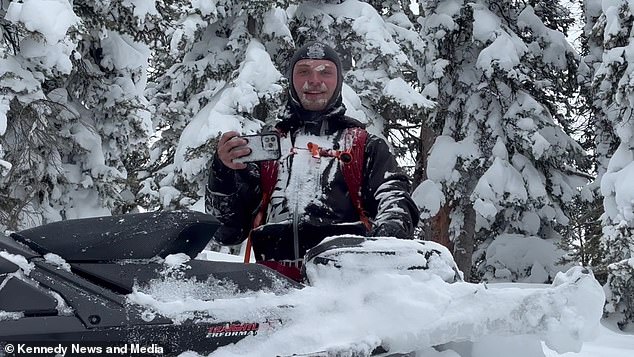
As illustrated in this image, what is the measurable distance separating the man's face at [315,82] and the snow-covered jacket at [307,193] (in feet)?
0.22

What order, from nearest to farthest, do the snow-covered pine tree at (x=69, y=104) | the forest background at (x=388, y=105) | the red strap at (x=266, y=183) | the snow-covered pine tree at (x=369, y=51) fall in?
the red strap at (x=266, y=183) < the snow-covered pine tree at (x=69, y=104) < the forest background at (x=388, y=105) < the snow-covered pine tree at (x=369, y=51)

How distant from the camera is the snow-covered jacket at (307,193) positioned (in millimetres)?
3191

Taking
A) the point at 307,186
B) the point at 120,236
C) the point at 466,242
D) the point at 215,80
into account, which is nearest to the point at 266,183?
the point at 307,186

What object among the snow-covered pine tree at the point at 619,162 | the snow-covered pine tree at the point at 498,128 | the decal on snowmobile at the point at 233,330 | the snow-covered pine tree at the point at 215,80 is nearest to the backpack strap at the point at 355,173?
the decal on snowmobile at the point at 233,330

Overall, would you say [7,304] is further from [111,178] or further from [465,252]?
[465,252]

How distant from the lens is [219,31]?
42.7ft

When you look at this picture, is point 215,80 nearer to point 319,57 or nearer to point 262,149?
point 319,57

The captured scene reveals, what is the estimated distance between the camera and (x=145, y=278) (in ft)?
7.00

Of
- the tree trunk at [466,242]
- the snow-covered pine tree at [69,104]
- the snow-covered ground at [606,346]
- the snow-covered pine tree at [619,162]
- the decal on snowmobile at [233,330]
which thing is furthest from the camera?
the tree trunk at [466,242]

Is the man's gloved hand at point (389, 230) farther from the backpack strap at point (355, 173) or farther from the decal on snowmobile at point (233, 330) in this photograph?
the decal on snowmobile at point (233, 330)

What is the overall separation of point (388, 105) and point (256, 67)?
8.08 feet

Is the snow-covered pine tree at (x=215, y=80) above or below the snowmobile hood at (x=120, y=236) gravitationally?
above

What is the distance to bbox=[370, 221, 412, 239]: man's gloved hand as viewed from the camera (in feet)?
9.38

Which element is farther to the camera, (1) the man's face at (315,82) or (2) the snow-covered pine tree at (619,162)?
(2) the snow-covered pine tree at (619,162)
